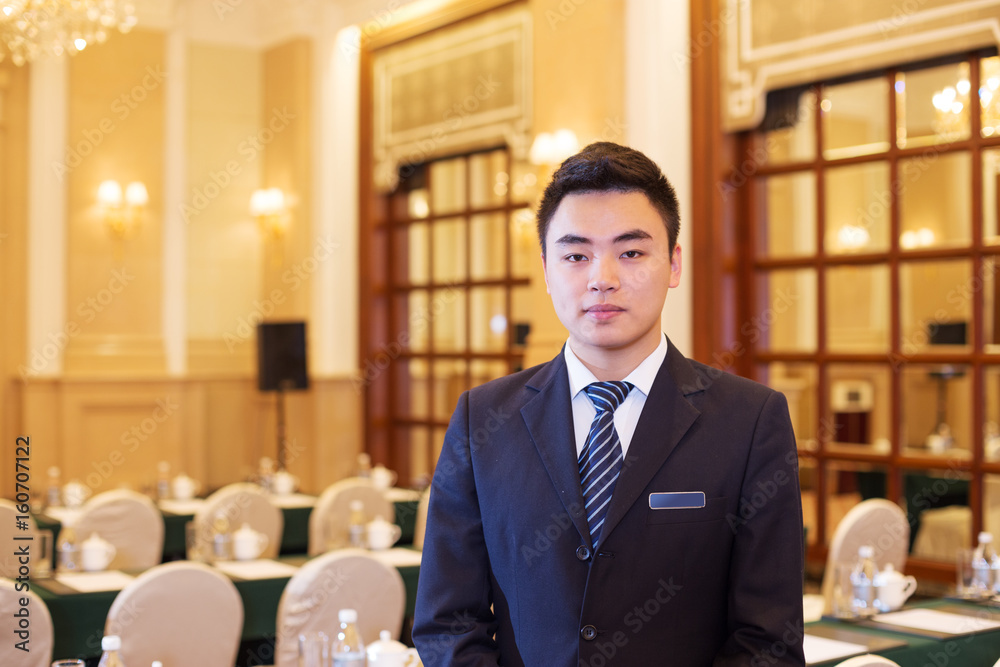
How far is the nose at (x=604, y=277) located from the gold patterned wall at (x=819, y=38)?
4224 millimetres

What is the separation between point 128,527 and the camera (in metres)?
5.04

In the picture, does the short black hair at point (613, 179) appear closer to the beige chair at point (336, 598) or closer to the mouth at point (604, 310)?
the mouth at point (604, 310)

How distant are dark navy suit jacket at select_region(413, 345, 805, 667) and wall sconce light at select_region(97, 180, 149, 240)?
7.53m

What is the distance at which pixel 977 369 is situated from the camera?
5.15m

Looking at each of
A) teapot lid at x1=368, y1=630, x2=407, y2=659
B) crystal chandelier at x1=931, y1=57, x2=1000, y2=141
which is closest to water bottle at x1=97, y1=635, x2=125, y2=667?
teapot lid at x1=368, y1=630, x2=407, y2=659

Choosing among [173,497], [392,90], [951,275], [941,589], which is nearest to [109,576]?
[173,497]

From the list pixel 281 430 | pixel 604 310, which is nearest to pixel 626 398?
pixel 604 310

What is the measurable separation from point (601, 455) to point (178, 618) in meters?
2.21

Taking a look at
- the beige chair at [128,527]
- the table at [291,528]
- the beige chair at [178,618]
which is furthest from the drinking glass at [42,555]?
the table at [291,528]

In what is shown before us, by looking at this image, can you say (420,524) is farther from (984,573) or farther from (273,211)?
(273,211)

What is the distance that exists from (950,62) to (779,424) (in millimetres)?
4345

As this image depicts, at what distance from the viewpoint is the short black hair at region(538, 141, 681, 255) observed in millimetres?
1488

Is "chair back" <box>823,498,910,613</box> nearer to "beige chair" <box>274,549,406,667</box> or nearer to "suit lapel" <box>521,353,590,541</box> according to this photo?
"beige chair" <box>274,549,406,667</box>

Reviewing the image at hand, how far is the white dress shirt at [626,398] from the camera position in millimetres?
1534
